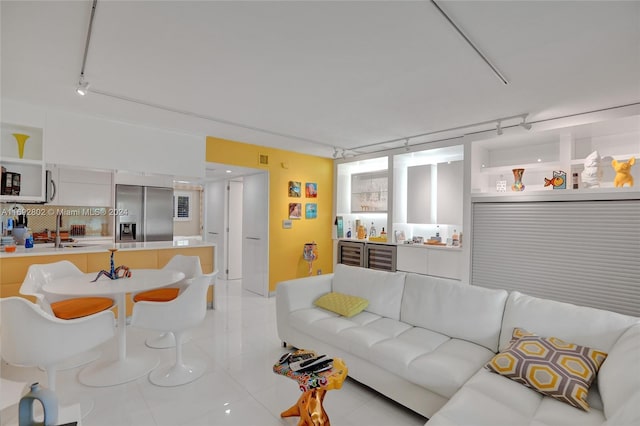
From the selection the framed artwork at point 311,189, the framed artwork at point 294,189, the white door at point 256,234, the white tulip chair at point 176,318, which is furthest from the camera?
the framed artwork at point 311,189

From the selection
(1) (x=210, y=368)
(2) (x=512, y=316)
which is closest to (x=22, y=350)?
(1) (x=210, y=368)

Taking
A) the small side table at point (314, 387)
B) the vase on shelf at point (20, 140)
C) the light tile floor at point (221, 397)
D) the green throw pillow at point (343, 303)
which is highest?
the vase on shelf at point (20, 140)

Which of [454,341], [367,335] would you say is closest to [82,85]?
[367,335]

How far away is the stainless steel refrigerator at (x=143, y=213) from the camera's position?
5.18 metres

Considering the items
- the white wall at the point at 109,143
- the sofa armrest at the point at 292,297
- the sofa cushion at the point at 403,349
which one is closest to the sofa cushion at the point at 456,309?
the sofa cushion at the point at 403,349

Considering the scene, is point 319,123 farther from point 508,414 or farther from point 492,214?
point 508,414

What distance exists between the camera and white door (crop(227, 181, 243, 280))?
6656 mm

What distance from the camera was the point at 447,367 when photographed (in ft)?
6.68

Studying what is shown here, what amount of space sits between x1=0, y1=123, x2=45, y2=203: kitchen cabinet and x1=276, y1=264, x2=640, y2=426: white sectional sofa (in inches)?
124

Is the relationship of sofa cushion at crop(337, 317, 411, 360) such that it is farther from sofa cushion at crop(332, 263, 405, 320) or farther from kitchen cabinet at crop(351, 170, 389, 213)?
kitchen cabinet at crop(351, 170, 389, 213)

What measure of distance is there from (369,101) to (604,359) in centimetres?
277

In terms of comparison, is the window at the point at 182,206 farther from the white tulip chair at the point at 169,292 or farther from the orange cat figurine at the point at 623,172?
the orange cat figurine at the point at 623,172

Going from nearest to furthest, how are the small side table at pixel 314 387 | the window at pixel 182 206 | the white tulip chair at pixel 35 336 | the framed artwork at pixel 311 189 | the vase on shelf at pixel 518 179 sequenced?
1. the small side table at pixel 314 387
2. the white tulip chair at pixel 35 336
3. the vase on shelf at pixel 518 179
4. the framed artwork at pixel 311 189
5. the window at pixel 182 206

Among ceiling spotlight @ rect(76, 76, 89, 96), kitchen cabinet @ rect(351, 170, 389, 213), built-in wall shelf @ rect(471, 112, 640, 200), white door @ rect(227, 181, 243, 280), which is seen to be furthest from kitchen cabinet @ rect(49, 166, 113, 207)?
built-in wall shelf @ rect(471, 112, 640, 200)
